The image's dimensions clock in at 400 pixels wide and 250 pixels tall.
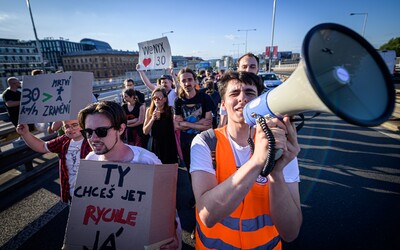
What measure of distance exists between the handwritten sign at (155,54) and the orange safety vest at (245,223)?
4.67 meters

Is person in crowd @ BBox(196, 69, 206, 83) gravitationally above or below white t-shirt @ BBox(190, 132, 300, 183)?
above

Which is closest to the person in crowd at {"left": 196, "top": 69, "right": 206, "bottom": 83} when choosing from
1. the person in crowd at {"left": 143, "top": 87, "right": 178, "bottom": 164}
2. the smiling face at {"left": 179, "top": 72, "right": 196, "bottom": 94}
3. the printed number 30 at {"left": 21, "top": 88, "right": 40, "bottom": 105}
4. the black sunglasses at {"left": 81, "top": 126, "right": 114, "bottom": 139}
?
the smiling face at {"left": 179, "top": 72, "right": 196, "bottom": 94}

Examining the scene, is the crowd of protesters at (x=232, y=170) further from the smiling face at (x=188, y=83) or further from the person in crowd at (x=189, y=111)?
the smiling face at (x=188, y=83)

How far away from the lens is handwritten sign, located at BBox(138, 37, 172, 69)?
536 cm

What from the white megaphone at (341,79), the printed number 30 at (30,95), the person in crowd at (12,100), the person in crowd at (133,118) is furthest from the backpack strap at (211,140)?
the person in crowd at (12,100)

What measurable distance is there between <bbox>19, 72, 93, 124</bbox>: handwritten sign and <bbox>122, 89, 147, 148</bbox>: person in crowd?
1.72 meters

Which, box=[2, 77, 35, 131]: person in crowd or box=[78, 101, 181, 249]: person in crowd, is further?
box=[2, 77, 35, 131]: person in crowd

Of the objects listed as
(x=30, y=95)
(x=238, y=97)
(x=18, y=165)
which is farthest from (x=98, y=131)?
(x=18, y=165)

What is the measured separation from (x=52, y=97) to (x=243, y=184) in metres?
2.39

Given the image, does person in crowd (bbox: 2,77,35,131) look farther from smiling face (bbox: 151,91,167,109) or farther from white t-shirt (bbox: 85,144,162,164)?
white t-shirt (bbox: 85,144,162,164)

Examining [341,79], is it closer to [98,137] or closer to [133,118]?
[98,137]

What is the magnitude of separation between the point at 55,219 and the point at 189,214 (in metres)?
1.99

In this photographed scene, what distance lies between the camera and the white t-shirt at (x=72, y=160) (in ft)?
6.71

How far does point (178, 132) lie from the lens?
336cm
